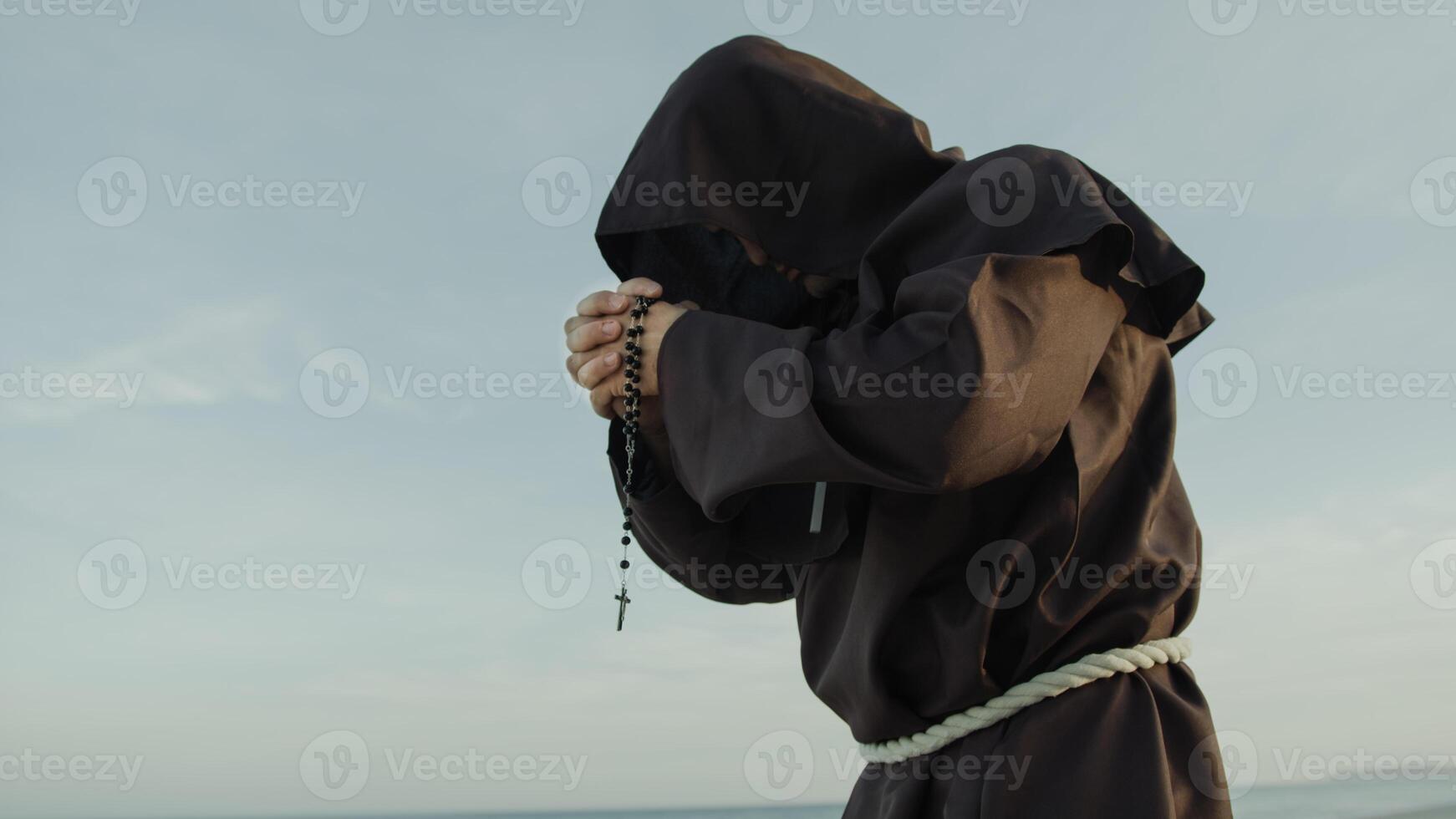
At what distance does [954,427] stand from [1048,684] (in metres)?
0.44

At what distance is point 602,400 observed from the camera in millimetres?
1641

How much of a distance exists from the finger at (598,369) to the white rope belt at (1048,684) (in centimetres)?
69

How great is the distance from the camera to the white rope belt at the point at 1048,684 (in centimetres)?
148

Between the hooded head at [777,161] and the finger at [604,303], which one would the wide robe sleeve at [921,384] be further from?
the hooded head at [777,161]

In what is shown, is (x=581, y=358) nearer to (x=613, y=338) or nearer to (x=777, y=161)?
(x=613, y=338)

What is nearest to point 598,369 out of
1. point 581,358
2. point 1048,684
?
point 581,358

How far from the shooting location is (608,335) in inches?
62.6

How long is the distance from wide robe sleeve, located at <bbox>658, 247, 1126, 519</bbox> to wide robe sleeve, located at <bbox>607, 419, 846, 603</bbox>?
36 centimetres

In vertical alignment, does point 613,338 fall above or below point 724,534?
above

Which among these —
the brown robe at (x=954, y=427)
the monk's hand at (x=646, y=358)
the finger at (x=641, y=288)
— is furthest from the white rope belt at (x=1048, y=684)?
the finger at (x=641, y=288)

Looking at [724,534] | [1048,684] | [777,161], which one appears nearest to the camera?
[1048,684]

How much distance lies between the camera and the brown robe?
1.33m

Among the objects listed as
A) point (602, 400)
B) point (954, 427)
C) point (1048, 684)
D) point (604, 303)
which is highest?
point (604, 303)

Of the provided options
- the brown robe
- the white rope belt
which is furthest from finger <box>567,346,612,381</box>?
the white rope belt
